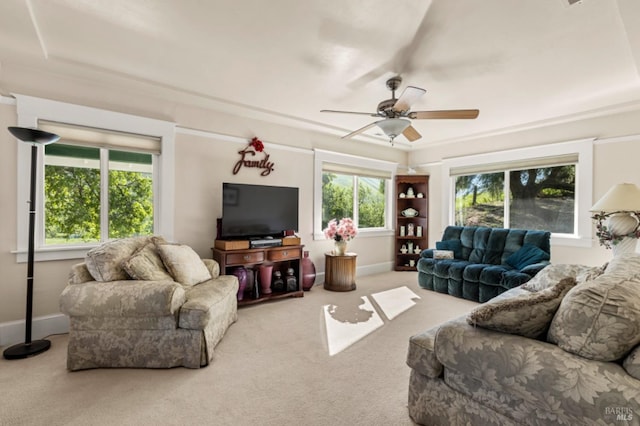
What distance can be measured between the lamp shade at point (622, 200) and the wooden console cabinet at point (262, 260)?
130 inches

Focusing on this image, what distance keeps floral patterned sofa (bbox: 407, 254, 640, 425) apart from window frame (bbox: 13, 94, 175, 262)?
3053mm

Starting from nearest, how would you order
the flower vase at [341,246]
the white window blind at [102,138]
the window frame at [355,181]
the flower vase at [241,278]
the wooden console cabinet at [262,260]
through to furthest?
1. the white window blind at [102,138]
2. the wooden console cabinet at [262,260]
3. the flower vase at [241,278]
4. the flower vase at [341,246]
5. the window frame at [355,181]

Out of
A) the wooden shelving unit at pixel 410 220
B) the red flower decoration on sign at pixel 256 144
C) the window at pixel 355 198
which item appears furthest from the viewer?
the wooden shelving unit at pixel 410 220

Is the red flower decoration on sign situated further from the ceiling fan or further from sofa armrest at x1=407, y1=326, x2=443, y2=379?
sofa armrest at x1=407, y1=326, x2=443, y2=379

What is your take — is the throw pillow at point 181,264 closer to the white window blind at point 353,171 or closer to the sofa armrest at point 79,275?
the sofa armrest at point 79,275

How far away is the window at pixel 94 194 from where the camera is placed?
113 inches

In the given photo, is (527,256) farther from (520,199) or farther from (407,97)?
(407,97)

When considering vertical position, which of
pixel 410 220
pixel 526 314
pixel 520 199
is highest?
pixel 520 199

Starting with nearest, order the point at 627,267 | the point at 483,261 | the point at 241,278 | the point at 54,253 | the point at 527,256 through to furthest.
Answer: the point at 627,267, the point at 54,253, the point at 241,278, the point at 527,256, the point at 483,261

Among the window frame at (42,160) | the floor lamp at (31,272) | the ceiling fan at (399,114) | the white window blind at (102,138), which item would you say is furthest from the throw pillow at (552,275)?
the floor lamp at (31,272)

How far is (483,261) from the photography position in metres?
4.23

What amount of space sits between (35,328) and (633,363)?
4.21 meters

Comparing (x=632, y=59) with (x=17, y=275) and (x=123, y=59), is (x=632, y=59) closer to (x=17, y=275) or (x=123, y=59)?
(x=123, y=59)

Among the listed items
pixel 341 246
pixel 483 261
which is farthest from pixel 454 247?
pixel 341 246
